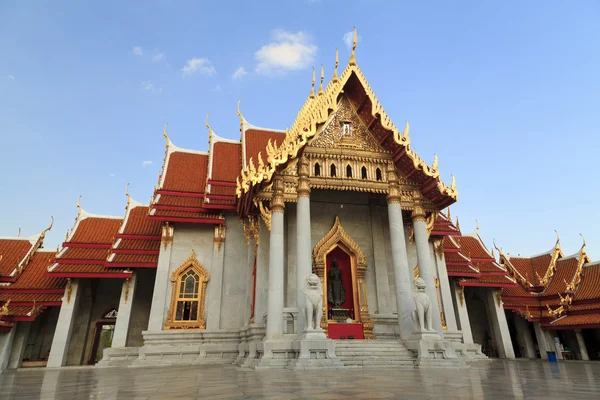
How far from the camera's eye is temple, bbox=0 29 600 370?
9.50 meters

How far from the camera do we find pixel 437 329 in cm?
970

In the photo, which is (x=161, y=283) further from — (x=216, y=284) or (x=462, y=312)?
(x=462, y=312)

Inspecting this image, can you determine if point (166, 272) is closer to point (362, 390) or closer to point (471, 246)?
point (362, 390)

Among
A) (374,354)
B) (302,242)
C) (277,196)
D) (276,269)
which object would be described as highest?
(277,196)

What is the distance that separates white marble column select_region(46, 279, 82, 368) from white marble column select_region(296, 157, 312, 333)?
8790 mm

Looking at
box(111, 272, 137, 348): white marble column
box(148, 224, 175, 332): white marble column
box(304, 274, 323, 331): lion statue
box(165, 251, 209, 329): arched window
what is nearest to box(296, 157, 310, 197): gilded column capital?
box(304, 274, 323, 331): lion statue

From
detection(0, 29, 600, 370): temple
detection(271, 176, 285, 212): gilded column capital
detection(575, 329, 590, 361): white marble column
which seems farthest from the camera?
detection(575, 329, 590, 361): white marble column

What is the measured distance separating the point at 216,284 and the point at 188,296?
95 cm

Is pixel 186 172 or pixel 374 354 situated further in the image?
pixel 186 172

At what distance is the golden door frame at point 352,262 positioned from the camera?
11180 mm

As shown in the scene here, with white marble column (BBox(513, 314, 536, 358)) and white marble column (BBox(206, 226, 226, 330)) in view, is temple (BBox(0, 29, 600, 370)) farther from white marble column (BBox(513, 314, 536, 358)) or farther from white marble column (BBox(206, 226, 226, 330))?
white marble column (BBox(513, 314, 536, 358))

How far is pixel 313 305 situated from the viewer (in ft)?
27.5

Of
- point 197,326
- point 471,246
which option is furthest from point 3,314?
point 471,246

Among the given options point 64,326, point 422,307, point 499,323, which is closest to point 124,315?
point 64,326
